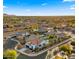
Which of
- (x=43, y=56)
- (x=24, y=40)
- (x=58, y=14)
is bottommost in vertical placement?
(x=43, y=56)

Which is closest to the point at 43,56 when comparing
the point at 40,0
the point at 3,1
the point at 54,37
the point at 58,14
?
the point at 54,37

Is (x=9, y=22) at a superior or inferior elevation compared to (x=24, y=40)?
superior

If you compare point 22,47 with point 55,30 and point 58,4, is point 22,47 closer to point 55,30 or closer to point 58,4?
point 55,30

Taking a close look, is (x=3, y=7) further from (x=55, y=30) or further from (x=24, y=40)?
(x=55, y=30)

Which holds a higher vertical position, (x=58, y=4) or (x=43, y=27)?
(x=58, y=4)

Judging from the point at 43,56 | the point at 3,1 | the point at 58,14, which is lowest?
the point at 43,56

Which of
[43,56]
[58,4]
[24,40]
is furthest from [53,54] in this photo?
[58,4]

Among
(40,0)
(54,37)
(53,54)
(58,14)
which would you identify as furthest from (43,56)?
(40,0)

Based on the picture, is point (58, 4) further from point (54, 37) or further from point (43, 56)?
point (43, 56)
